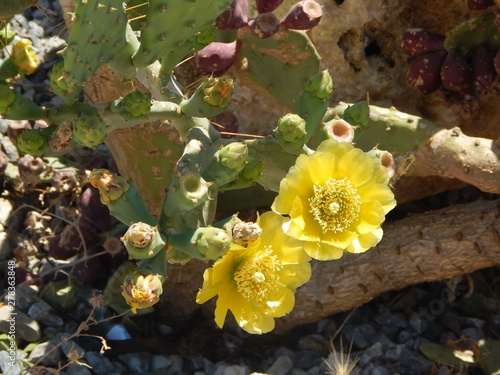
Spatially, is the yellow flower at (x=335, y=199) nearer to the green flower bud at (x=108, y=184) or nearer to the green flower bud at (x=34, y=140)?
the green flower bud at (x=108, y=184)

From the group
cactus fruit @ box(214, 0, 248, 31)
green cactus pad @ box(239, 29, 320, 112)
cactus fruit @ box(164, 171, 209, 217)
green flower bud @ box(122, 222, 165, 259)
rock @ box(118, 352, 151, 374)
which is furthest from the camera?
green cactus pad @ box(239, 29, 320, 112)

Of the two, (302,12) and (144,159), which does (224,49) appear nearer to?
(302,12)

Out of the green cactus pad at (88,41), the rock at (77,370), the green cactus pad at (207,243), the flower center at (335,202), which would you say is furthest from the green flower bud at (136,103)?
the rock at (77,370)

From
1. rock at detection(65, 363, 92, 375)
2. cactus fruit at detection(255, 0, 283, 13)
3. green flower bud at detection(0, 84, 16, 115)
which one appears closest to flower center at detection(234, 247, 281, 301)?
green flower bud at detection(0, 84, 16, 115)

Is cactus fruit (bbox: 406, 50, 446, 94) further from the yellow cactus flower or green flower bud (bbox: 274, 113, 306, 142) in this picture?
the yellow cactus flower

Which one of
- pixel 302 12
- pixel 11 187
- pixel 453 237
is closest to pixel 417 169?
pixel 453 237

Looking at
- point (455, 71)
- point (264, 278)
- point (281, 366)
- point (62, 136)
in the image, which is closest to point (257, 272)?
point (264, 278)
